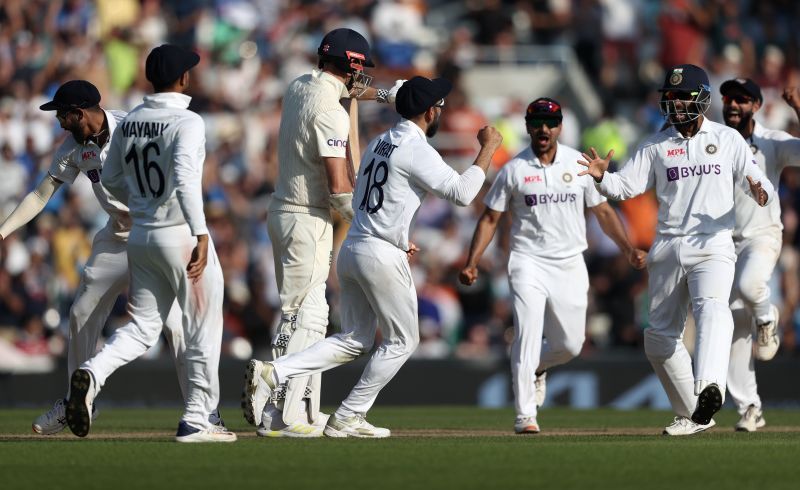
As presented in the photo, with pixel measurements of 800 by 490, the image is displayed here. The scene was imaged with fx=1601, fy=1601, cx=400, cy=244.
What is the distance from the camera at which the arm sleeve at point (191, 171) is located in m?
9.99

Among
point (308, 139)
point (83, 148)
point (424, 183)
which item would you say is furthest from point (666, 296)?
point (83, 148)

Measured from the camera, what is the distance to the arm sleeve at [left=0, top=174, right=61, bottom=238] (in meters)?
11.7

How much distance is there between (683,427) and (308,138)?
348cm

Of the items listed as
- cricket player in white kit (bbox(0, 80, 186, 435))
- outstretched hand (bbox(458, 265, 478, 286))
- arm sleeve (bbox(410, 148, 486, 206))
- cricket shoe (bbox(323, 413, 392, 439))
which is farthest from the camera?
outstretched hand (bbox(458, 265, 478, 286))

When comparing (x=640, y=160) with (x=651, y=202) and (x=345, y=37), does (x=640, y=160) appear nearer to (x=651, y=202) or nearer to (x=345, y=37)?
(x=345, y=37)

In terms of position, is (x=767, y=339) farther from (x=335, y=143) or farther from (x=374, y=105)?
(x=374, y=105)

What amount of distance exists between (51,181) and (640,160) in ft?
14.3

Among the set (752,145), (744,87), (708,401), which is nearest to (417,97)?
(708,401)

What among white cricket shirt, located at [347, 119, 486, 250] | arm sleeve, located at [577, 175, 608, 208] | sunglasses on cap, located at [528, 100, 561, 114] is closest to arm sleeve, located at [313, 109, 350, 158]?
white cricket shirt, located at [347, 119, 486, 250]

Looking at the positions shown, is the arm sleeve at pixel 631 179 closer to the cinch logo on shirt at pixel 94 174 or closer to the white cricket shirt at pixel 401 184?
the white cricket shirt at pixel 401 184

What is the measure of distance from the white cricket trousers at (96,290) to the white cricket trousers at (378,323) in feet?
3.60

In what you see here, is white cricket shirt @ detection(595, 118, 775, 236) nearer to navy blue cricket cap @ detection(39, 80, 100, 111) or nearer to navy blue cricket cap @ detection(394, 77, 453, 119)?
navy blue cricket cap @ detection(394, 77, 453, 119)

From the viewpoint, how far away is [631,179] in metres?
11.9

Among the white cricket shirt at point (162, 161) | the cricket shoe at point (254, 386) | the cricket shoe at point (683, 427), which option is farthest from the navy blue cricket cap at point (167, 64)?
the cricket shoe at point (683, 427)
